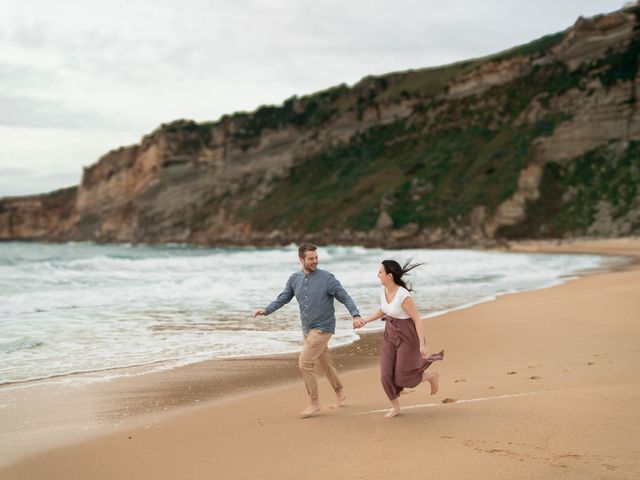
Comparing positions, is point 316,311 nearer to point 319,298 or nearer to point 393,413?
point 319,298

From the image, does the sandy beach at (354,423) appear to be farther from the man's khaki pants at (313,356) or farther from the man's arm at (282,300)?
the man's arm at (282,300)

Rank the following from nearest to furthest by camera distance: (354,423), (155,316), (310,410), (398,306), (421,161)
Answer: (354,423), (398,306), (310,410), (155,316), (421,161)

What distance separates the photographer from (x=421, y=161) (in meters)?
65.8

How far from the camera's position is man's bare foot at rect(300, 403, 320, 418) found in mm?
5340

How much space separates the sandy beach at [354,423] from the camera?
3850mm

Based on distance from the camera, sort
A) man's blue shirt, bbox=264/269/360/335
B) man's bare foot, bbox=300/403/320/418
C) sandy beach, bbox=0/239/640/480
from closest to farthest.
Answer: sandy beach, bbox=0/239/640/480, man's bare foot, bbox=300/403/320/418, man's blue shirt, bbox=264/269/360/335

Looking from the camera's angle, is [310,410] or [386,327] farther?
[310,410]

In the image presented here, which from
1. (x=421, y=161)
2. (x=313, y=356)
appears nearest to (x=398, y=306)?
(x=313, y=356)

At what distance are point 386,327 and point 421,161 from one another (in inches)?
2445

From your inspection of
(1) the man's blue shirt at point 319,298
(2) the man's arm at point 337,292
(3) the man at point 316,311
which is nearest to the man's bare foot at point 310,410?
(3) the man at point 316,311

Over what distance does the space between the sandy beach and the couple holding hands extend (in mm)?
266

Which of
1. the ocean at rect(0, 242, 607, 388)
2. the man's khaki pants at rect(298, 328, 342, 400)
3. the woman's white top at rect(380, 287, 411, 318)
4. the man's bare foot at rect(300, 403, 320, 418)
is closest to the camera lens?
the woman's white top at rect(380, 287, 411, 318)

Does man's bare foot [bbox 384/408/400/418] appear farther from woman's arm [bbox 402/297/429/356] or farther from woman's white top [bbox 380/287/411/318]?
woman's white top [bbox 380/287/411/318]

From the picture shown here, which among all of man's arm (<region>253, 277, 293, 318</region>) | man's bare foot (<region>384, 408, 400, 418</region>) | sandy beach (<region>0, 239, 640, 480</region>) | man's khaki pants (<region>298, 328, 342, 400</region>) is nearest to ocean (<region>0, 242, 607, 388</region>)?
sandy beach (<region>0, 239, 640, 480</region>)
